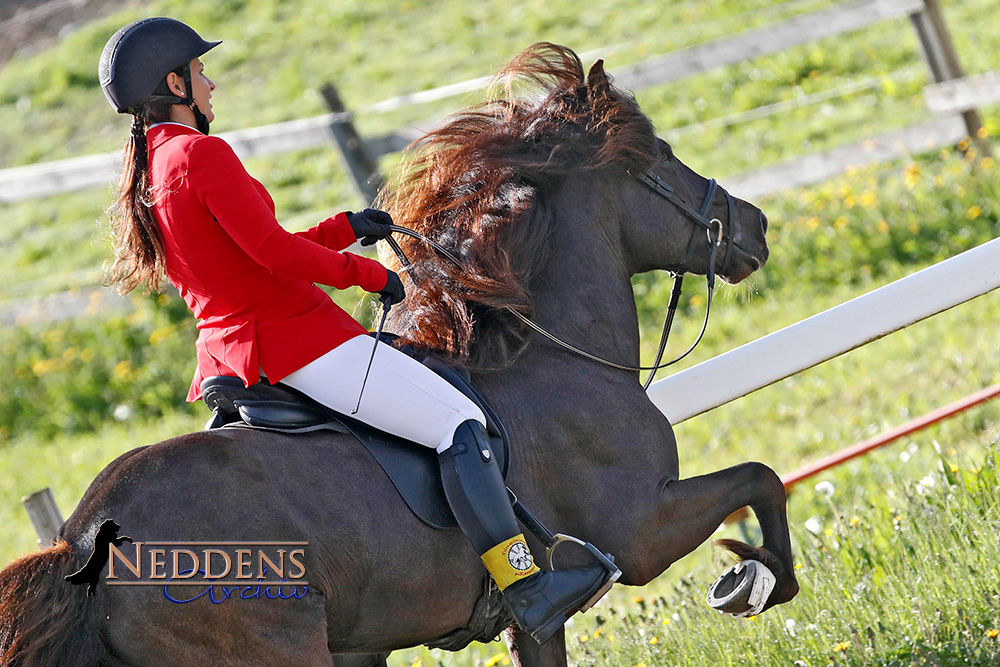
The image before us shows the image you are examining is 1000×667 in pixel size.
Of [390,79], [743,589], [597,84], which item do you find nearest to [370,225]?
[597,84]

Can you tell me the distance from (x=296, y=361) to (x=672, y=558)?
1400 mm

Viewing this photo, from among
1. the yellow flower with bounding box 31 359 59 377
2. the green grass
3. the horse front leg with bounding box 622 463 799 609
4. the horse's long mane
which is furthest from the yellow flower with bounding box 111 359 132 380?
the horse front leg with bounding box 622 463 799 609

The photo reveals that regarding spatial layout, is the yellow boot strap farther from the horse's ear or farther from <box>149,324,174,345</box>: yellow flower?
<box>149,324,174,345</box>: yellow flower

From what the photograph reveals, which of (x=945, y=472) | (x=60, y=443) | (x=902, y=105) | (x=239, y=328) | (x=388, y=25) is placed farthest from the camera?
(x=388, y=25)

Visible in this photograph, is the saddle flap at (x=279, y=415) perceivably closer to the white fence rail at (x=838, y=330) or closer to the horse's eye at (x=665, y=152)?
the white fence rail at (x=838, y=330)

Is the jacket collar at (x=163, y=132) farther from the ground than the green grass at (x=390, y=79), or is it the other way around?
the jacket collar at (x=163, y=132)

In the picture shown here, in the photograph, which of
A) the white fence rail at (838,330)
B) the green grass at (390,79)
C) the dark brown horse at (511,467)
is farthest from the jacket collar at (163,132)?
the green grass at (390,79)

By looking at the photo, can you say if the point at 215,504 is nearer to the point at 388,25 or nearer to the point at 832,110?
the point at 832,110

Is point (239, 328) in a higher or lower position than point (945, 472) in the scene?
higher

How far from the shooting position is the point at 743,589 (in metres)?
3.50

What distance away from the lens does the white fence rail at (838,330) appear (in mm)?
4012

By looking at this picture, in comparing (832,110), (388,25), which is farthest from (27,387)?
(388,25)

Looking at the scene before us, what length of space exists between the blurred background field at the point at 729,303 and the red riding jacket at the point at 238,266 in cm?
60

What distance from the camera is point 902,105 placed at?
1168cm
